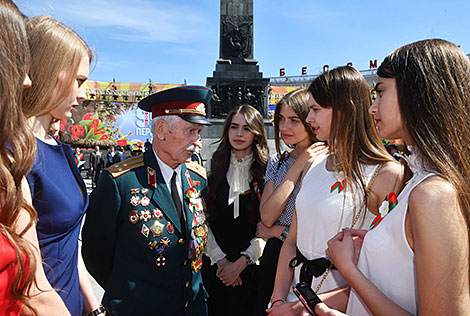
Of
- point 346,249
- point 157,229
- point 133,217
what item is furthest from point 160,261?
point 346,249

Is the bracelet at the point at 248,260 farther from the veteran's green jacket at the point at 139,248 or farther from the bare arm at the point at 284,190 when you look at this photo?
the veteran's green jacket at the point at 139,248

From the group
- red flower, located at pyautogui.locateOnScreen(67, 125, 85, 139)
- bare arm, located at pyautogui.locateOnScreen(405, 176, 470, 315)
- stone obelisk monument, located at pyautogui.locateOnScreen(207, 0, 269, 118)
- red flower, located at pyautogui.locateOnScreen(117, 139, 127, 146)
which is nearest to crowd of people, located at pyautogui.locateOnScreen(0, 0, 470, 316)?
bare arm, located at pyautogui.locateOnScreen(405, 176, 470, 315)

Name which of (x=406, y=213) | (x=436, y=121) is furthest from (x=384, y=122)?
(x=406, y=213)

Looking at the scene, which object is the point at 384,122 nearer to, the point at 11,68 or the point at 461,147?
the point at 461,147

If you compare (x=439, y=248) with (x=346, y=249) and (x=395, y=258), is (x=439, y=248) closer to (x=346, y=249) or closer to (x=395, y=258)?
(x=395, y=258)

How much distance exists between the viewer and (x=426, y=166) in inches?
48.1

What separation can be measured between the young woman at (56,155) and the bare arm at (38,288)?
0.82 ft

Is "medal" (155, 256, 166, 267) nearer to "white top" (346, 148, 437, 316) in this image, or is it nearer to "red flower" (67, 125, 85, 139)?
"white top" (346, 148, 437, 316)

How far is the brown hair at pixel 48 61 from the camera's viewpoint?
137cm

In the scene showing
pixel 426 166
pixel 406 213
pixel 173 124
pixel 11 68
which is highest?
pixel 11 68

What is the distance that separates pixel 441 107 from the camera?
1.17 meters

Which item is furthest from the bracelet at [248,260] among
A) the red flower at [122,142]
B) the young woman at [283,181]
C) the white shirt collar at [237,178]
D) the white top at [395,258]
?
the red flower at [122,142]

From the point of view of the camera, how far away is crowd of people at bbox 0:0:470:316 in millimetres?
1058

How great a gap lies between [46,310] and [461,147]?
1.39 meters
